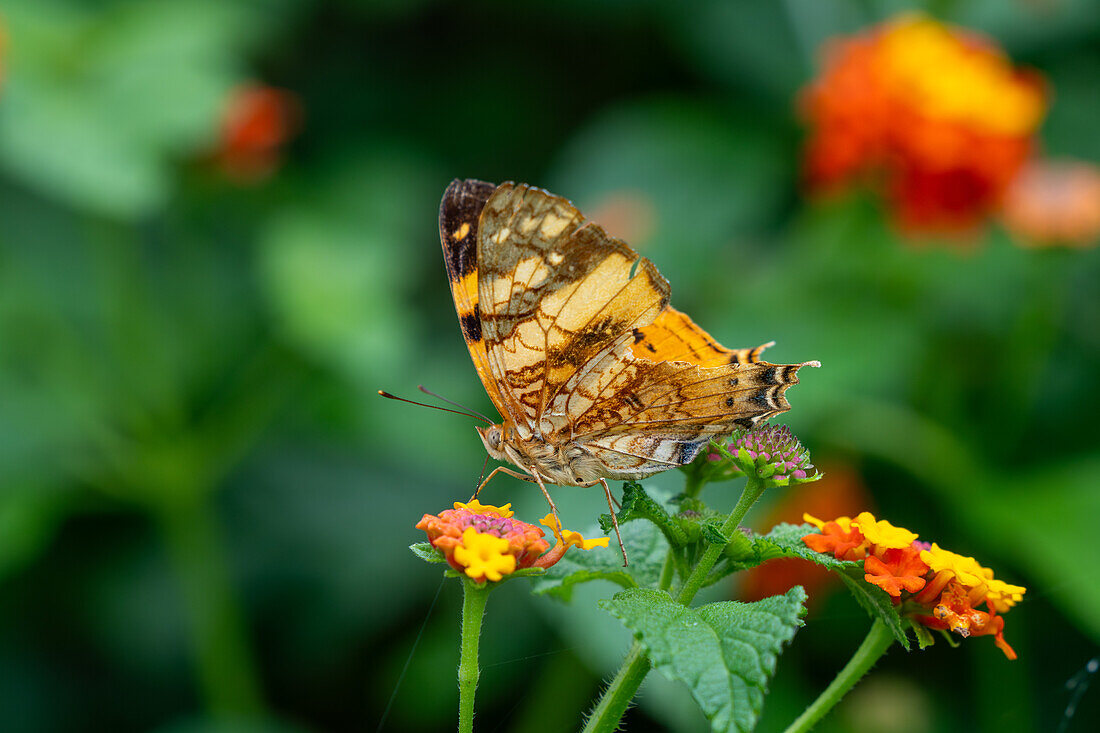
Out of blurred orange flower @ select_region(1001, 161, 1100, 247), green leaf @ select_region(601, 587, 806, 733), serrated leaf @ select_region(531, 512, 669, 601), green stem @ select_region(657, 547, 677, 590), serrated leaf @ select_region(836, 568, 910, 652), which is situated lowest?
serrated leaf @ select_region(531, 512, 669, 601)

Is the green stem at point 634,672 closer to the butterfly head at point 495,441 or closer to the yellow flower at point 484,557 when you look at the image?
the yellow flower at point 484,557

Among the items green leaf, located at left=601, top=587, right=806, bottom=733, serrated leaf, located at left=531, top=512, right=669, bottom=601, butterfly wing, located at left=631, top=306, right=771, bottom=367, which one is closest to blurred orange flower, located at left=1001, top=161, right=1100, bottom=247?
butterfly wing, located at left=631, top=306, right=771, bottom=367

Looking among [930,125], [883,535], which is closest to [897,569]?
[883,535]

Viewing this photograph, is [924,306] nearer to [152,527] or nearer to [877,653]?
[877,653]

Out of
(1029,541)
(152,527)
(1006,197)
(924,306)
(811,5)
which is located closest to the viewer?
(1029,541)

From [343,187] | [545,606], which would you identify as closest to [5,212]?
[343,187]

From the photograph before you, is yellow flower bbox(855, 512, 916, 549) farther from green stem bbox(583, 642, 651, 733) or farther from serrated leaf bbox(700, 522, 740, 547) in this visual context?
green stem bbox(583, 642, 651, 733)
